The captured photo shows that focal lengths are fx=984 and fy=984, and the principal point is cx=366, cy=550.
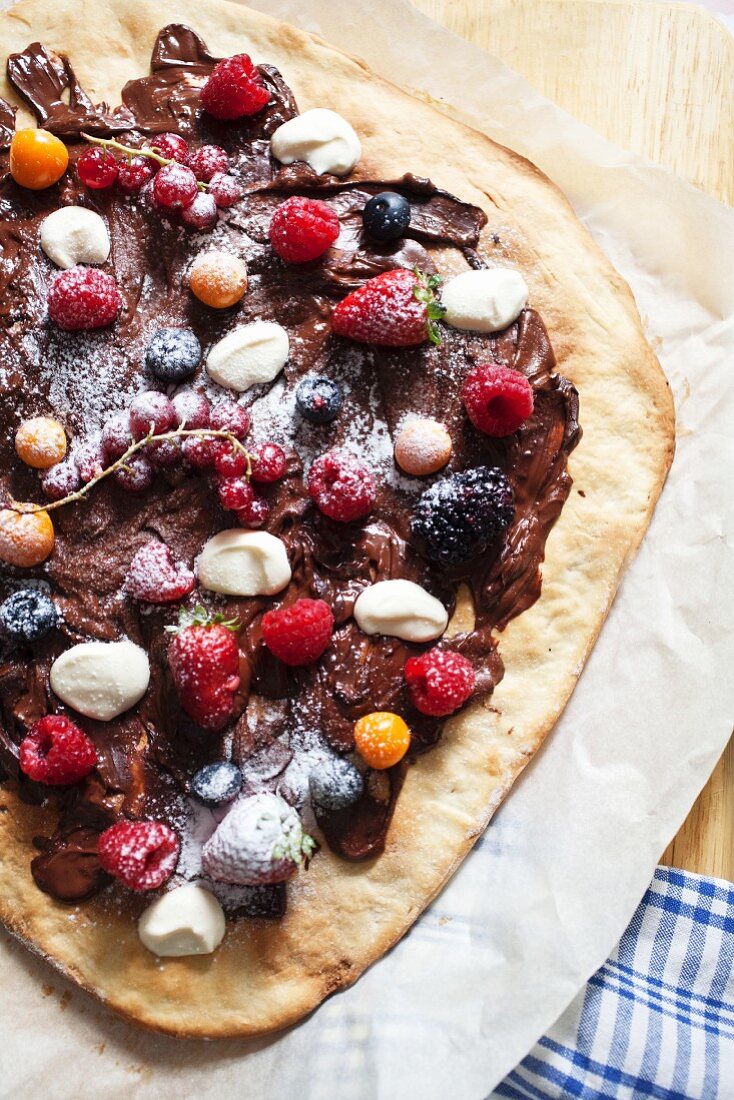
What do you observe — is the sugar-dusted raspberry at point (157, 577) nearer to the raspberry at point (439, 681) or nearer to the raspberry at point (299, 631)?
the raspberry at point (299, 631)

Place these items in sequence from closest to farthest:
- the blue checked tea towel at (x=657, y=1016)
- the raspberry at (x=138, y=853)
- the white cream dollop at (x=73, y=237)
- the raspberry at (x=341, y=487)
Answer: the raspberry at (x=138, y=853)
the raspberry at (x=341, y=487)
the blue checked tea towel at (x=657, y=1016)
the white cream dollop at (x=73, y=237)

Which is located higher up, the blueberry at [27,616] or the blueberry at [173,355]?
the blueberry at [173,355]

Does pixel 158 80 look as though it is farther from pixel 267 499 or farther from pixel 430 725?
pixel 430 725

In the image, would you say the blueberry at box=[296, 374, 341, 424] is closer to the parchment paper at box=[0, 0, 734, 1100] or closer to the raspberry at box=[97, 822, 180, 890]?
the parchment paper at box=[0, 0, 734, 1100]

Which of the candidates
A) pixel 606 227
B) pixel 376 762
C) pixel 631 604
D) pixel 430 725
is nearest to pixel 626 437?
pixel 631 604

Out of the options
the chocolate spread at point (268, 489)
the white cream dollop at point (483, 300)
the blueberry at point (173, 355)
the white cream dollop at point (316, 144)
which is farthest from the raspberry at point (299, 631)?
the white cream dollop at point (316, 144)

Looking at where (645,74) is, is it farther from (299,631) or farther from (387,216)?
(299,631)

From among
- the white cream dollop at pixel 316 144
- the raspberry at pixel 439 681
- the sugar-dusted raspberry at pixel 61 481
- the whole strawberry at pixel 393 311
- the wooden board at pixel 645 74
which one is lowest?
the raspberry at pixel 439 681
